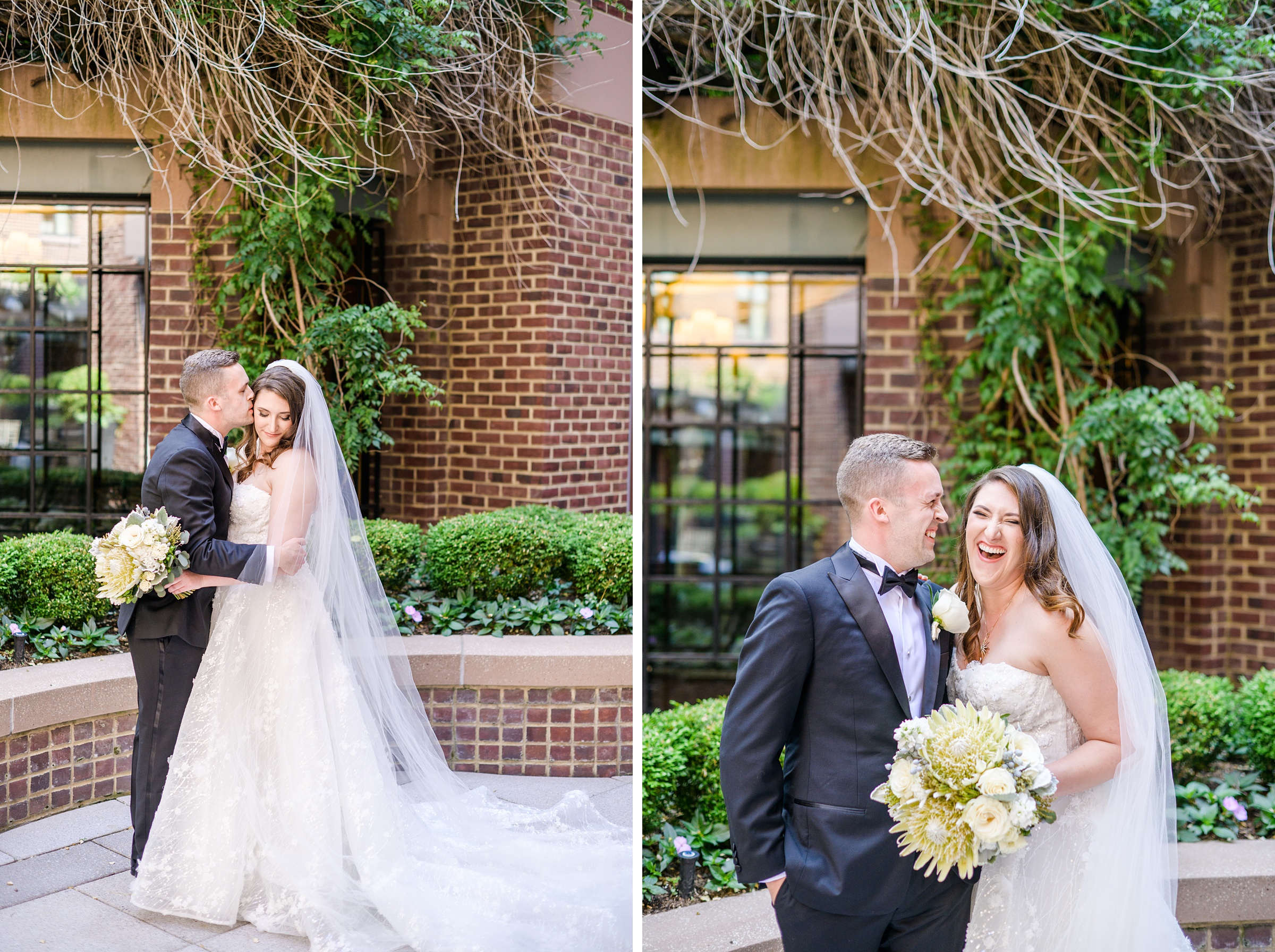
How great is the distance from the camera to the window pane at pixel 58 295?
12.4 feet

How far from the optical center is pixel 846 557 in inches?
82.9

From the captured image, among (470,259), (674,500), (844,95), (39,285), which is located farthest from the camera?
(674,500)

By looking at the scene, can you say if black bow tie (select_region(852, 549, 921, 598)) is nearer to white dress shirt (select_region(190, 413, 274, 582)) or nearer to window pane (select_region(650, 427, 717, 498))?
white dress shirt (select_region(190, 413, 274, 582))

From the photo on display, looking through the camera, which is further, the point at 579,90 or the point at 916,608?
the point at 579,90

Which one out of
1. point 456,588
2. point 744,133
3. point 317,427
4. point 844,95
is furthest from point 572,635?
point 844,95

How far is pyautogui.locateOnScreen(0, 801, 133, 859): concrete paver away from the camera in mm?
3389

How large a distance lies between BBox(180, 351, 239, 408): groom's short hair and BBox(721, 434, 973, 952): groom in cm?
203

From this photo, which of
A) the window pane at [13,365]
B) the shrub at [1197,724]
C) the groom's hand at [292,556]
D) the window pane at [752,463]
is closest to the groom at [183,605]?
the groom's hand at [292,556]

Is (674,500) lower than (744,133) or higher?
lower

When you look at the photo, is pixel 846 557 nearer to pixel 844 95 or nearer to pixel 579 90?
pixel 579 90

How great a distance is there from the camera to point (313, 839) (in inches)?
122

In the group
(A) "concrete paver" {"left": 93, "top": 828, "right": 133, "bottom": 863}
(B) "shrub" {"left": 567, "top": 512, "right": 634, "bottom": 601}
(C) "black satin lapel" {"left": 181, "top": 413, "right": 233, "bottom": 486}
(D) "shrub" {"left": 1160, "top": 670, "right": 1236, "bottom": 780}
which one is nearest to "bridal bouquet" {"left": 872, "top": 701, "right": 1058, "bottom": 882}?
(D) "shrub" {"left": 1160, "top": 670, "right": 1236, "bottom": 780}

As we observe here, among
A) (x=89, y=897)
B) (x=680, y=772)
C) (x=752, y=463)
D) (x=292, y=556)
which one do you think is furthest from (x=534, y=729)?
(x=752, y=463)

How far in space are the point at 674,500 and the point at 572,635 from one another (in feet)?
3.81
